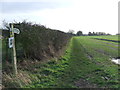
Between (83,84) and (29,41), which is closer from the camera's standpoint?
(83,84)

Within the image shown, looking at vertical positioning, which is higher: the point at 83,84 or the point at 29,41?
the point at 29,41

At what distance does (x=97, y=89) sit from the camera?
4812mm

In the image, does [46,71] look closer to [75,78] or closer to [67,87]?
[75,78]

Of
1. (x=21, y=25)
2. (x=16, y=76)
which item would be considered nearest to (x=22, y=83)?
(x=16, y=76)

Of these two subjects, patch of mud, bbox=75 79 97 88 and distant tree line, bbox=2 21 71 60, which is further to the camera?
distant tree line, bbox=2 21 71 60

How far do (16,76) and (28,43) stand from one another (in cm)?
315

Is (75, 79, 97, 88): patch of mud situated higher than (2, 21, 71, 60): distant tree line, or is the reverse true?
(2, 21, 71, 60): distant tree line

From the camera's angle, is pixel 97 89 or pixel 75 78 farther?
pixel 75 78

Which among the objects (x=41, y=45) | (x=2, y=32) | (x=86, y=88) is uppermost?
(x=2, y=32)

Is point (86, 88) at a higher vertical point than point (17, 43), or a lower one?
lower

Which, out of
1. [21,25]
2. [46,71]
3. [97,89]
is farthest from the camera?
[21,25]

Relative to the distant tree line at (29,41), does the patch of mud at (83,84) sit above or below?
below

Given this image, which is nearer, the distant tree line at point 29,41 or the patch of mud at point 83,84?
the patch of mud at point 83,84

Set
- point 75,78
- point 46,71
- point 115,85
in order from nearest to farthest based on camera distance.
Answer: point 115,85 < point 75,78 < point 46,71
